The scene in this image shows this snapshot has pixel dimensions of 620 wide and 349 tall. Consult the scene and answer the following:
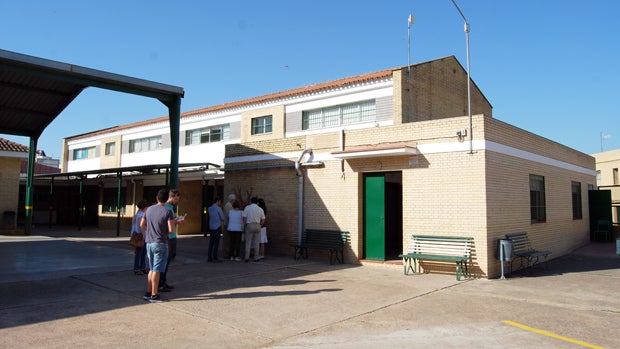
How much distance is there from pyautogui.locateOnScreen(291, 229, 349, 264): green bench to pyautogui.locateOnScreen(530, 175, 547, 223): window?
5413 mm

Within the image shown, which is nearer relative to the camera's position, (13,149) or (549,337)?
(549,337)

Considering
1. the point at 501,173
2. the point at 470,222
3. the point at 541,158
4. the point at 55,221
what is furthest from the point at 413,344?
the point at 55,221

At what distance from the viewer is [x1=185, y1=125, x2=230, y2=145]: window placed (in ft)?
95.7

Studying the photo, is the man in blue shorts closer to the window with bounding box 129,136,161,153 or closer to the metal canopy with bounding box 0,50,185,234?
the metal canopy with bounding box 0,50,185,234

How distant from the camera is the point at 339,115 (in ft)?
77.3

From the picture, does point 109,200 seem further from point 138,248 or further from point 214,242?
point 138,248

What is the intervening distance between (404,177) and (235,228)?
487 cm

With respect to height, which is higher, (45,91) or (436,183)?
(45,91)

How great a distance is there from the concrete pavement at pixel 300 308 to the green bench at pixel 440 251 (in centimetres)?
38

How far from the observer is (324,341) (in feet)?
18.4

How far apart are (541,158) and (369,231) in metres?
5.76

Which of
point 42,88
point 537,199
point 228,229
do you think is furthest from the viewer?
point 42,88

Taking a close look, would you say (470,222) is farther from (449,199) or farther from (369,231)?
(369,231)

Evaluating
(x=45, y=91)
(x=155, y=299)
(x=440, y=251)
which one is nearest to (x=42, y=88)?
(x=45, y=91)
